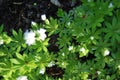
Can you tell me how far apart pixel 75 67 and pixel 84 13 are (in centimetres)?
51

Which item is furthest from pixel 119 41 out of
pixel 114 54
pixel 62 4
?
pixel 62 4

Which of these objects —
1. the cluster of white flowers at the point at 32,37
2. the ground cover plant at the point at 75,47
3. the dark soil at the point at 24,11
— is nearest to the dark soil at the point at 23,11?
the dark soil at the point at 24,11

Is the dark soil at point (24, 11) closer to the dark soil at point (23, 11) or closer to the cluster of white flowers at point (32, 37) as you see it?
the dark soil at point (23, 11)

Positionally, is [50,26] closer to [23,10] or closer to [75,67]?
[75,67]

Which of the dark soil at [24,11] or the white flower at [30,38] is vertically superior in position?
the dark soil at [24,11]

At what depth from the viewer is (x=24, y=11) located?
12.9 feet

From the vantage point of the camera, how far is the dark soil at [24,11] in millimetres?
3764

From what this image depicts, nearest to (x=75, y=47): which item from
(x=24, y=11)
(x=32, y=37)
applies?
(x=32, y=37)

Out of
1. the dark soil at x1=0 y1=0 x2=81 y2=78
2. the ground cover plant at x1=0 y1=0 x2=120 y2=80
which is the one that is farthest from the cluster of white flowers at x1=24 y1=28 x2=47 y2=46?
the dark soil at x1=0 y1=0 x2=81 y2=78

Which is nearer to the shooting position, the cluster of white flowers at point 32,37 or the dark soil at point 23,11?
the cluster of white flowers at point 32,37

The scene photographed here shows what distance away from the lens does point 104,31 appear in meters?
2.64

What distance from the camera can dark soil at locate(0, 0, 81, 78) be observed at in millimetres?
3764

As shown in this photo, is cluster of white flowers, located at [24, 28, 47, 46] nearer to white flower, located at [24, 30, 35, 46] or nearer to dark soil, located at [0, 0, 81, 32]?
white flower, located at [24, 30, 35, 46]

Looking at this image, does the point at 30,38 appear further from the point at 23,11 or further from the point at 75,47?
the point at 23,11
